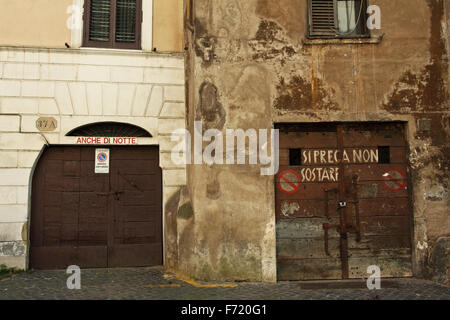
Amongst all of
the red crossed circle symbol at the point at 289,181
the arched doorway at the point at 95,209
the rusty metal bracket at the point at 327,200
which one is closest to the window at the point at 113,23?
the arched doorway at the point at 95,209

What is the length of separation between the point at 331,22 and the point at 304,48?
2.56 ft

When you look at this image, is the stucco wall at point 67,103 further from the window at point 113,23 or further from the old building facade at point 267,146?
the window at point 113,23

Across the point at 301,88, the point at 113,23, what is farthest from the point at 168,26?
the point at 301,88

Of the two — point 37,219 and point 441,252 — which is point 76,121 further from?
point 441,252

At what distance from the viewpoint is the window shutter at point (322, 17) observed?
7.11 m

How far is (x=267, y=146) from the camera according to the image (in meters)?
6.70

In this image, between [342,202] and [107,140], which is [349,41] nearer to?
[342,202]

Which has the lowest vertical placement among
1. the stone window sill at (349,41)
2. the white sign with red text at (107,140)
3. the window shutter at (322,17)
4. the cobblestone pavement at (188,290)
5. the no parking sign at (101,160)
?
the cobblestone pavement at (188,290)

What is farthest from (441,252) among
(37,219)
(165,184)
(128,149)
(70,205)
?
(37,219)

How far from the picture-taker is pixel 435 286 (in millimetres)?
6254

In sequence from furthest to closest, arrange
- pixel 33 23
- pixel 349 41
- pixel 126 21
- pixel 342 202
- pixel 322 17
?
pixel 126 21 → pixel 33 23 → pixel 322 17 → pixel 349 41 → pixel 342 202

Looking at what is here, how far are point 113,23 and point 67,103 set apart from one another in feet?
6.08

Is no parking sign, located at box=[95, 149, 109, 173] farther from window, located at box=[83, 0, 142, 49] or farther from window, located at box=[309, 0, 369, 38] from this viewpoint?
window, located at box=[309, 0, 369, 38]

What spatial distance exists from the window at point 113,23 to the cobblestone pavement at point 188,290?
449 cm
